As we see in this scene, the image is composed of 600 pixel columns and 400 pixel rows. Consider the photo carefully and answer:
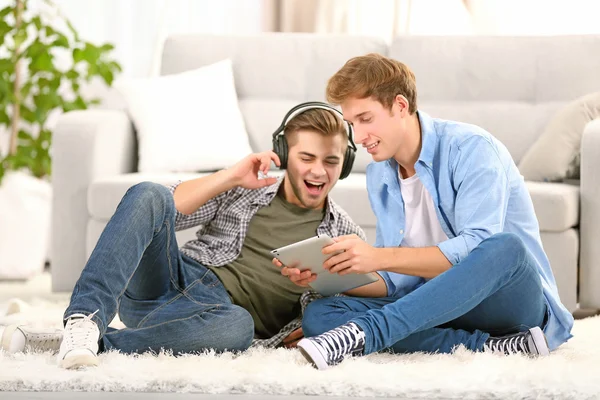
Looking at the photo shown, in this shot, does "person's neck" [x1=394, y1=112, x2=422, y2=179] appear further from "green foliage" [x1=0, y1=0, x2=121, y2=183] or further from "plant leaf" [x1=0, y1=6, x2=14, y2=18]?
"plant leaf" [x1=0, y1=6, x2=14, y2=18]

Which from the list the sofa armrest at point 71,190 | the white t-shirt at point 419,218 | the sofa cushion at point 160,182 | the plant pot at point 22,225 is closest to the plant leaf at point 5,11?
the plant pot at point 22,225

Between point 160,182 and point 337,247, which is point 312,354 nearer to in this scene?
point 337,247

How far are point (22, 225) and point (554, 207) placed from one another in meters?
2.02

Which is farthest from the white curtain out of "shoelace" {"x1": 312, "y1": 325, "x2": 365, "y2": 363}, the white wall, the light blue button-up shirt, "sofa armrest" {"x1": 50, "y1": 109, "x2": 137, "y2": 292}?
"shoelace" {"x1": 312, "y1": 325, "x2": 365, "y2": 363}

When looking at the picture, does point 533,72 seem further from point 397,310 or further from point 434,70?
point 397,310

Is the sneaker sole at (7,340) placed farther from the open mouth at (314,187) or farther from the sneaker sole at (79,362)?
the open mouth at (314,187)

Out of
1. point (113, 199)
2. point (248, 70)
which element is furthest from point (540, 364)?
point (248, 70)

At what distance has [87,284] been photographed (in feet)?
5.55

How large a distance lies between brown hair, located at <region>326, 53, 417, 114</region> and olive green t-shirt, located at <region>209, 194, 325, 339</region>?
0.35m

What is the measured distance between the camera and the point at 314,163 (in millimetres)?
2025

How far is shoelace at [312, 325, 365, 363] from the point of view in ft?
5.42

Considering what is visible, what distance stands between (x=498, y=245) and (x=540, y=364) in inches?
9.7

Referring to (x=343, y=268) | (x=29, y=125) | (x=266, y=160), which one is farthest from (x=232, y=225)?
(x=29, y=125)

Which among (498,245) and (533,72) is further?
(533,72)
